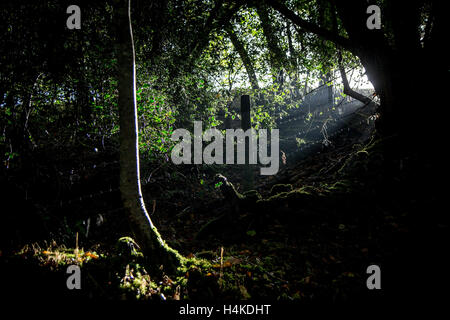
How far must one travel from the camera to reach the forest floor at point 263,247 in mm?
2336

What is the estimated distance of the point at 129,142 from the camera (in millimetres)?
2498

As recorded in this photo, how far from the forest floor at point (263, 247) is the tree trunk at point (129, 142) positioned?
0.22 metres

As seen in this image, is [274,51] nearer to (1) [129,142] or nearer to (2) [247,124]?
(2) [247,124]

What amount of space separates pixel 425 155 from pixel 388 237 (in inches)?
79.1

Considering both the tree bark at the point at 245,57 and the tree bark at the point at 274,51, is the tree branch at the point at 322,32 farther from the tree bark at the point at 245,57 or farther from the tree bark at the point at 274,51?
the tree bark at the point at 245,57

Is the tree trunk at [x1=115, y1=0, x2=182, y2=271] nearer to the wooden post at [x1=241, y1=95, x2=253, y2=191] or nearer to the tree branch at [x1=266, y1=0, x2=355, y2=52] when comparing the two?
the wooden post at [x1=241, y1=95, x2=253, y2=191]

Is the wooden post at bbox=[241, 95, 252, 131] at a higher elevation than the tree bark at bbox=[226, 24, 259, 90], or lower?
lower

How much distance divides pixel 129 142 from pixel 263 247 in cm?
260

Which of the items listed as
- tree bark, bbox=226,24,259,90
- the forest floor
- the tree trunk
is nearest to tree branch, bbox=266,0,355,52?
the forest floor

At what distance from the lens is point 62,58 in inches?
172

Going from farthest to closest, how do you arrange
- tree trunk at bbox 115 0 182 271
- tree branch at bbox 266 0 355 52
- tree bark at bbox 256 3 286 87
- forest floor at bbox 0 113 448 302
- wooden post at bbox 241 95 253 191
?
1. tree bark at bbox 256 3 286 87
2. wooden post at bbox 241 95 253 191
3. tree branch at bbox 266 0 355 52
4. tree trunk at bbox 115 0 182 271
5. forest floor at bbox 0 113 448 302

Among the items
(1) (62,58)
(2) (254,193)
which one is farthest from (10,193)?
(2) (254,193)

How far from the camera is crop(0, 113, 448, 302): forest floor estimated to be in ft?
7.66

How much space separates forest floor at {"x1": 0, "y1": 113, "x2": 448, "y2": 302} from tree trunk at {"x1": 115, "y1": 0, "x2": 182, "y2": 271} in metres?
0.22
